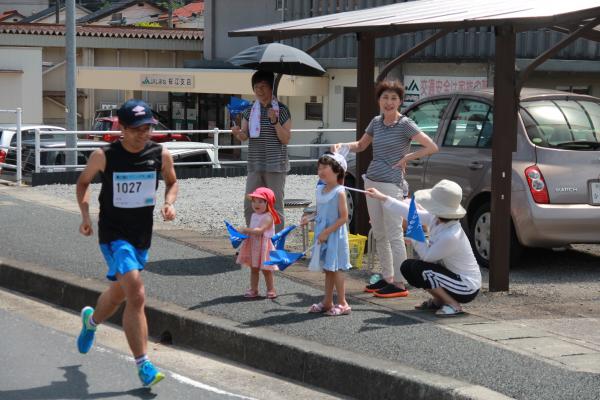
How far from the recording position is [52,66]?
133 ft

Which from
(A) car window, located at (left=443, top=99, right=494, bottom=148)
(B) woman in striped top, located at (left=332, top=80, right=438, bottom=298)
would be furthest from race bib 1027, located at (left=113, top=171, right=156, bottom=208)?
(A) car window, located at (left=443, top=99, right=494, bottom=148)

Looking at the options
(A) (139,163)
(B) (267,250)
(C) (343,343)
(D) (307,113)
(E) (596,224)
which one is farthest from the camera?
(D) (307,113)

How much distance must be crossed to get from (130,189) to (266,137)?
11.5 feet

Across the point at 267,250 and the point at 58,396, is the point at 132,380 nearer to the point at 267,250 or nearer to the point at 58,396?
the point at 58,396

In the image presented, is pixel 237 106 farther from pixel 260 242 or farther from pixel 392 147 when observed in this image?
pixel 260 242

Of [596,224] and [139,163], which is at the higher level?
[139,163]

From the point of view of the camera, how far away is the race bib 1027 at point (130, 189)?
6.43m

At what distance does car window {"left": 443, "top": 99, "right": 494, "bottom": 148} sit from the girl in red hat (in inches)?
117

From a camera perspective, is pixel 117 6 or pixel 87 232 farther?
pixel 117 6

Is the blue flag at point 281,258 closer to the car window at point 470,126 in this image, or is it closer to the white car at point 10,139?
the car window at point 470,126

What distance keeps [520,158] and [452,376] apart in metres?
4.23

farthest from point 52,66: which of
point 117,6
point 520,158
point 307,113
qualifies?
point 520,158

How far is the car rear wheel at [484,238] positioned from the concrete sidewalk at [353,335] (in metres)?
1.61

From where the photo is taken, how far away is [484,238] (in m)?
10.2
